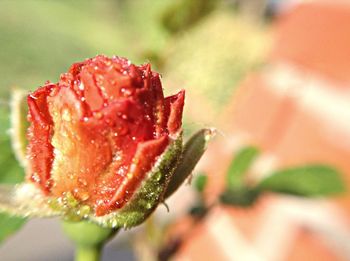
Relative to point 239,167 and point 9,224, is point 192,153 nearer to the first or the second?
point 9,224

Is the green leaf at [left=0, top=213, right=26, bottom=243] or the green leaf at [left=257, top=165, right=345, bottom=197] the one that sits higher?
the green leaf at [left=0, top=213, right=26, bottom=243]

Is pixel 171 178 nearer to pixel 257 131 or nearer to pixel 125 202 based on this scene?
pixel 125 202

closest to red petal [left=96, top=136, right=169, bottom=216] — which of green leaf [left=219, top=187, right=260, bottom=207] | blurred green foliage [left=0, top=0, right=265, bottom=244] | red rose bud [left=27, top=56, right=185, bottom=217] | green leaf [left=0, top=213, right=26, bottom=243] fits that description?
red rose bud [left=27, top=56, right=185, bottom=217]

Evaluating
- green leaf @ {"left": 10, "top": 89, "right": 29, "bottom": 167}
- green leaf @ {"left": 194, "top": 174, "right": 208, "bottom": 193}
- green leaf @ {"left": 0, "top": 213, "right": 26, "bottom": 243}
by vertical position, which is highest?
green leaf @ {"left": 10, "top": 89, "right": 29, "bottom": 167}

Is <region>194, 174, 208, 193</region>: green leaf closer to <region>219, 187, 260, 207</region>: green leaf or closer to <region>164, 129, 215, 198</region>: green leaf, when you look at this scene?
<region>219, 187, 260, 207</region>: green leaf

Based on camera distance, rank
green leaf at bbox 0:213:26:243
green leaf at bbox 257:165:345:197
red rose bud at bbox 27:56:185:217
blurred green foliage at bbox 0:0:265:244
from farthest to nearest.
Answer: blurred green foliage at bbox 0:0:265:244
green leaf at bbox 257:165:345:197
green leaf at bbox 0:213:26:243
red rose bud at bbox 27:56:185:217

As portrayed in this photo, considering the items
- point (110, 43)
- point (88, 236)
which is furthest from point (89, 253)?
point (110, 43)

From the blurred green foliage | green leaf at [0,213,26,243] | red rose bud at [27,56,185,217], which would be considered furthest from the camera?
the blurred green foliage

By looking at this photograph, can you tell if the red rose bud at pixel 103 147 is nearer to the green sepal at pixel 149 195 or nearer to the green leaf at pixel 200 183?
the green sepal at pixel 149 195
